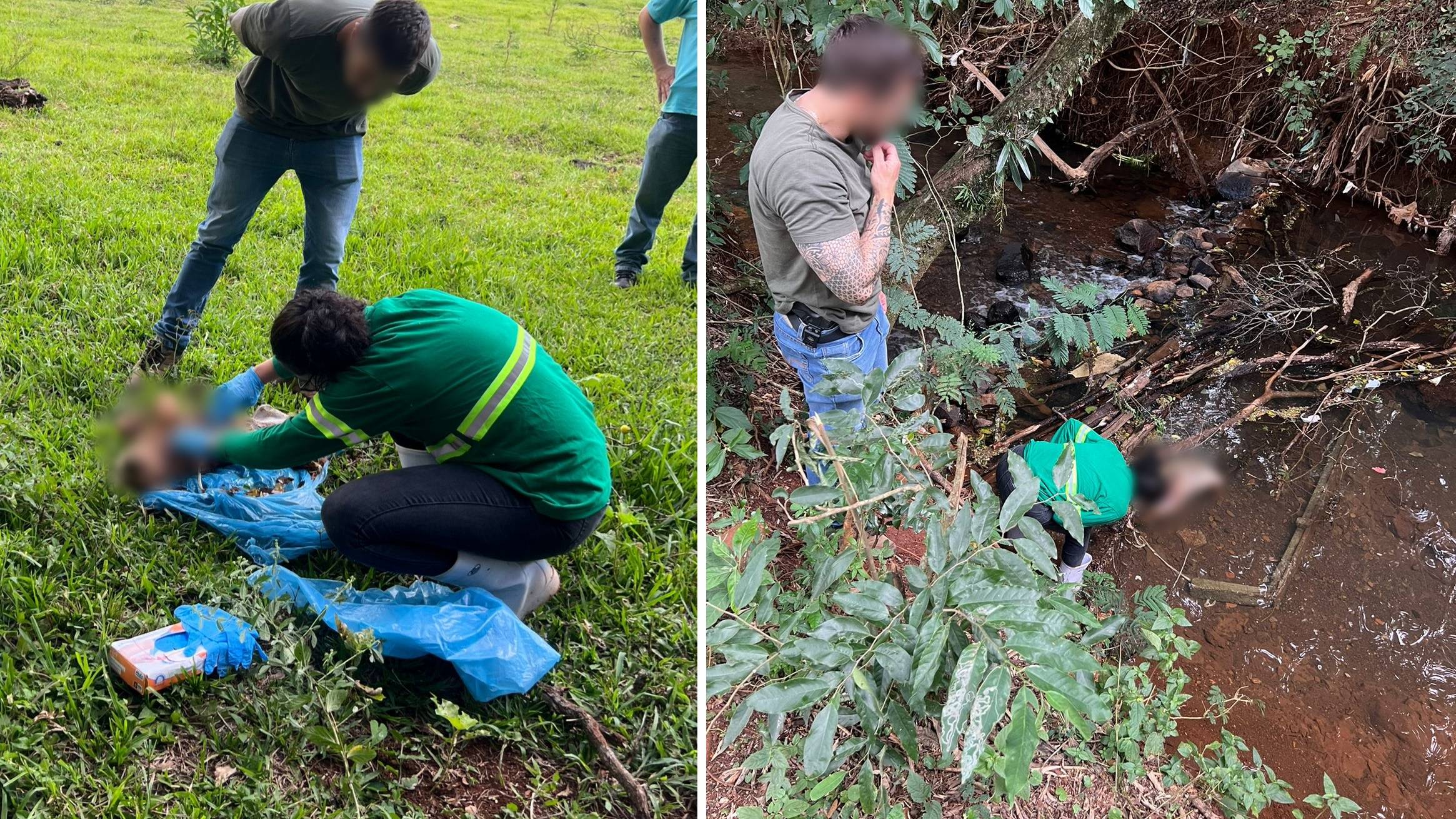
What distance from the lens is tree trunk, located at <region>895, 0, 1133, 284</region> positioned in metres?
2.84

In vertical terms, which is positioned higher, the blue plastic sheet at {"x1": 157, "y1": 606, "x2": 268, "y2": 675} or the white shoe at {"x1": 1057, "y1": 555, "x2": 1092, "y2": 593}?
the blue plastic sheet at {"x1": 157, "y1": 606, "x2": 268, "y2": 675}

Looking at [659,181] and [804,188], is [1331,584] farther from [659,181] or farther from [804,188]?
[659,181]

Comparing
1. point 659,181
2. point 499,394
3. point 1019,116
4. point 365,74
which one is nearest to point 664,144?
point 659,181

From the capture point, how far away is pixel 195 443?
83.3 inches

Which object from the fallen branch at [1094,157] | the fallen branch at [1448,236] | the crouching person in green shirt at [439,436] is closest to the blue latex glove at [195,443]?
the crouching person in green shirt at [439,436]

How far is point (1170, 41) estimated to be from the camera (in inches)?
214

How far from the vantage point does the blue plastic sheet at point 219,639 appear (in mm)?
1826

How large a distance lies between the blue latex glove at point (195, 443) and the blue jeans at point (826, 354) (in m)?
1.32

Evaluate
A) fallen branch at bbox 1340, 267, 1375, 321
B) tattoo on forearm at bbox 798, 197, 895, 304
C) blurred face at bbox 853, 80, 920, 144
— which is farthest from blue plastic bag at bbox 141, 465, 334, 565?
fallen branch at bbox 1340, 267, 1375, 321

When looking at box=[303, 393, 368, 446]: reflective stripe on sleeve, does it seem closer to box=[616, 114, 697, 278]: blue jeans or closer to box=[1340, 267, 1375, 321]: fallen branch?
box=[616, 114, 697, 278]: blue jeans

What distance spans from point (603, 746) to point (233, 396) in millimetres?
1165

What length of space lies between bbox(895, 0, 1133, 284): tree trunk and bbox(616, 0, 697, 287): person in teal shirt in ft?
2.86

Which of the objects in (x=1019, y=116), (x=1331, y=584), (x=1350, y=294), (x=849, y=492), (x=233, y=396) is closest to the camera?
(x=849, y=492)

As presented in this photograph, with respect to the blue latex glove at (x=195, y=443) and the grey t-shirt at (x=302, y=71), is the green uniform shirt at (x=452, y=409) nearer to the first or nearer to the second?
the blue latex glove at (x=195, y=443)
